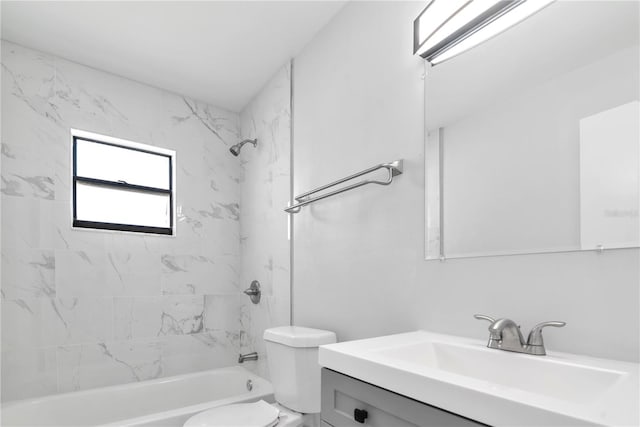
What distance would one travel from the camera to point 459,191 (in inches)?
51.1

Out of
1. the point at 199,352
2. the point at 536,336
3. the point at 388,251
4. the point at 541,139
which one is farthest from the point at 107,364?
the point at 541,139

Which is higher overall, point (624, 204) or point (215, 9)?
point (215, 9)

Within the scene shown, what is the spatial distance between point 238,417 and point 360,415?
105 centimetres

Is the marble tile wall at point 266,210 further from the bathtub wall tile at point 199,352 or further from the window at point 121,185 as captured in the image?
the window at point 121,185

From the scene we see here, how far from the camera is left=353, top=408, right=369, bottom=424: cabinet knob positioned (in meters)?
0.91

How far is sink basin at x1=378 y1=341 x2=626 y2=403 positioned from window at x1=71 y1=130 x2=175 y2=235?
226 cm

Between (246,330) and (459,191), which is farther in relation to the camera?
(246,330)

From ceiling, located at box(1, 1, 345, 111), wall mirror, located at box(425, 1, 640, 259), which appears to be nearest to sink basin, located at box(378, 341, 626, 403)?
wall mirror, located at box(425, 1, 640, 259)

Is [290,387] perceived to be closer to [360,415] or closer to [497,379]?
[360,415]

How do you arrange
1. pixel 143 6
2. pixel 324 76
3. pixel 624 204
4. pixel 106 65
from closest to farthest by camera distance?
pixel 624 204, pixel 143 6, pixel 324 76, pixel 106 65

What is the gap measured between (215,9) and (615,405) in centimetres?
224

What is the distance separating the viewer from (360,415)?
0.92 metres

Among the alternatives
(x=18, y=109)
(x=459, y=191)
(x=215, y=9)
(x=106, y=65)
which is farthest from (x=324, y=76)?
(x=18, y=109)

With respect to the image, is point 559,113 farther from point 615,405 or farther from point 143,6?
point 143,6
